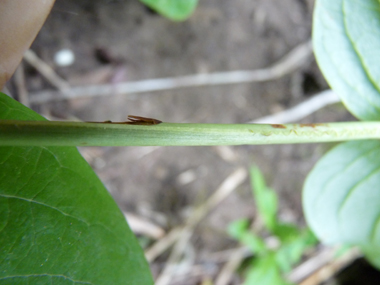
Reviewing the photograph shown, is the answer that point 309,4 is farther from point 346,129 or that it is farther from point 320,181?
point 346,129

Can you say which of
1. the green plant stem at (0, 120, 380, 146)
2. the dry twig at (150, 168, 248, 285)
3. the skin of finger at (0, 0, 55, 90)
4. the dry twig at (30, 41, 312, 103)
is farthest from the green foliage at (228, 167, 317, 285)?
the skin of finger at (0, 0, 55, 90)

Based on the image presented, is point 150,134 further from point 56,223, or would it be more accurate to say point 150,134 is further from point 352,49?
point 352,49

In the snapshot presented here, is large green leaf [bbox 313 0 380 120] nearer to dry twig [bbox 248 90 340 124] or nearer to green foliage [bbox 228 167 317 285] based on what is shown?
green foliage [bbox 228 167 317 285]

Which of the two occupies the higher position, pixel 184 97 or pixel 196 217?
pixel 184 97

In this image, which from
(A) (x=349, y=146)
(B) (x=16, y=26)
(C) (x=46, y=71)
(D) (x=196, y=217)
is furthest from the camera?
(D) (x=196, y=217)

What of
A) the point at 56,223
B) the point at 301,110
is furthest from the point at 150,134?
the point at 301,110

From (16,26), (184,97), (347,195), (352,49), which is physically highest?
(184,97)
